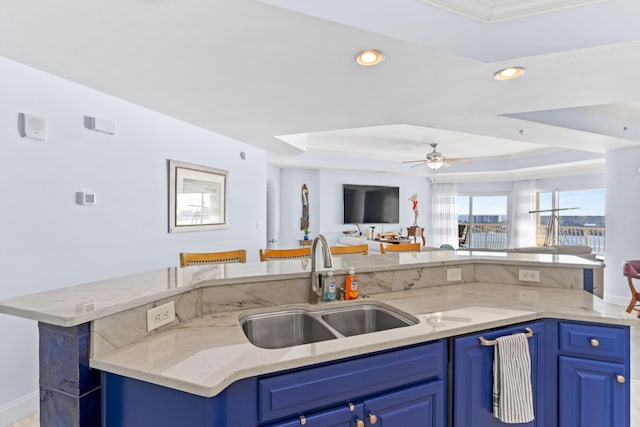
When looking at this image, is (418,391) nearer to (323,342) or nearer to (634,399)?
(323,342)

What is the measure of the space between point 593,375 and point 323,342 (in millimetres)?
1320

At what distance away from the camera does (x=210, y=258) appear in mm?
2555

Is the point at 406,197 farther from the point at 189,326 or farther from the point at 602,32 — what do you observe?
the point at 189,326

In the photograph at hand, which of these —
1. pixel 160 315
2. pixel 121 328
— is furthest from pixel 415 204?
pixel 121 328

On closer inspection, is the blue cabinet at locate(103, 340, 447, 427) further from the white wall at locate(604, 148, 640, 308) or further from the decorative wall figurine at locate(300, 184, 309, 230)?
the decorative wall figurine at locate(300, 184, 309, 230)

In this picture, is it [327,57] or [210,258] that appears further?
[210,258]

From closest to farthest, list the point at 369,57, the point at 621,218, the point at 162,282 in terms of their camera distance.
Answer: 1. the point at 162,282
2. the point at 369,57
3. the point at 621,218

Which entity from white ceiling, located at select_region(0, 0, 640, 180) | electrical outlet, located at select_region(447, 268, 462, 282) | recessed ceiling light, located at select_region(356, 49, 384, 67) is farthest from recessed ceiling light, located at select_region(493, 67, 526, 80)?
electrical outlet, located at select_region(447, 268, 462, 282)

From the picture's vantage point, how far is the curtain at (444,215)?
8.27 metres

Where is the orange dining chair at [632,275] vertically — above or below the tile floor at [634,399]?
above

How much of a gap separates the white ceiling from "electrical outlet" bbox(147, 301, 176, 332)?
1.35m

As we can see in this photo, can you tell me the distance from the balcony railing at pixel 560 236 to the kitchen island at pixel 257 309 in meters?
5.82

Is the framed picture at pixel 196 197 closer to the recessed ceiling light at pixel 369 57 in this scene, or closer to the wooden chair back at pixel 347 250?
the wooden chair back at pixel 347 250

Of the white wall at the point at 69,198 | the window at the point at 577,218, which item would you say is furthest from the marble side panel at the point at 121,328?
the window at the point at 577,218
